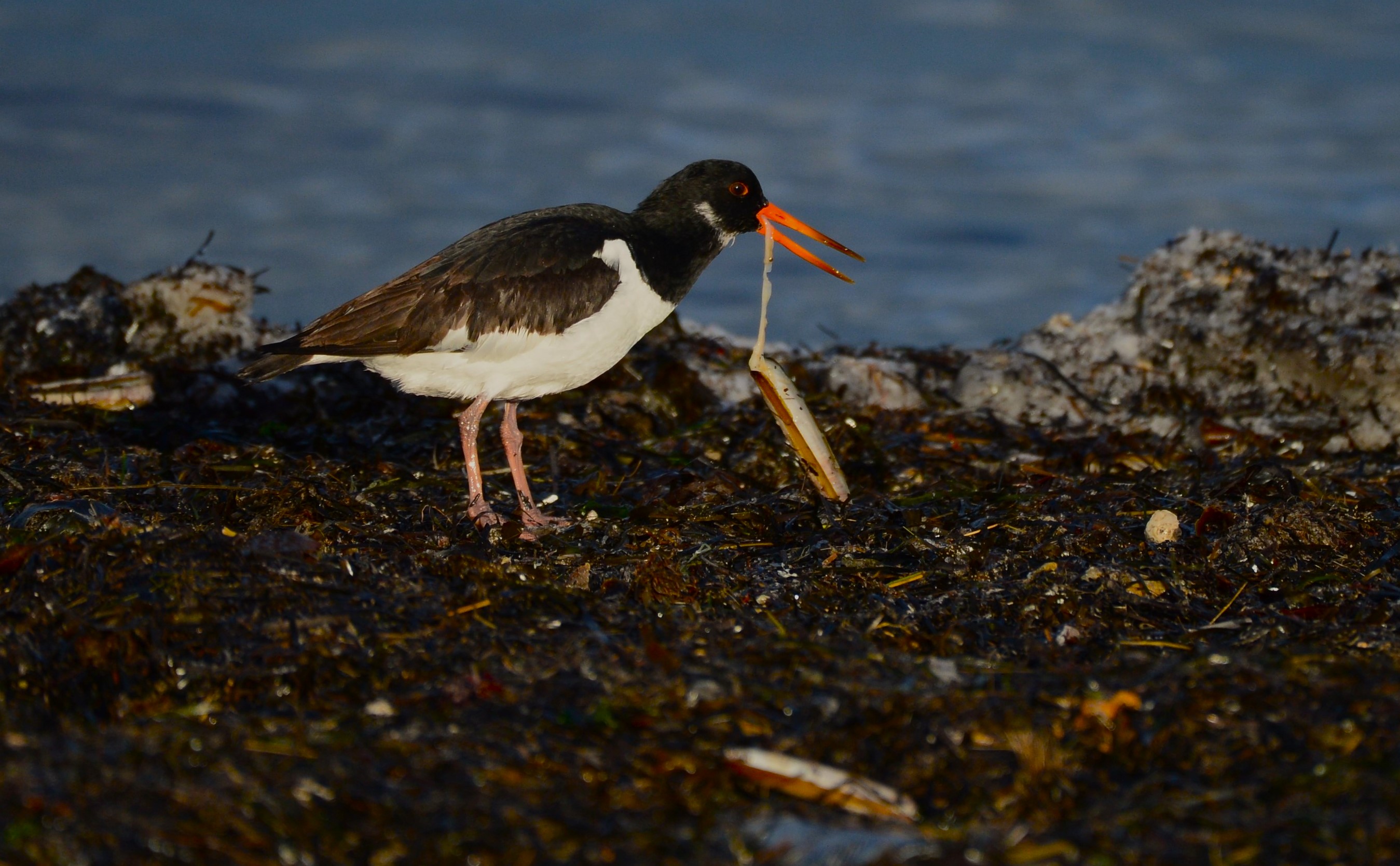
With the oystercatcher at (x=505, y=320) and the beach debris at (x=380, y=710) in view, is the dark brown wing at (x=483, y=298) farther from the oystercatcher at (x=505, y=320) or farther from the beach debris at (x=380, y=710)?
the beach debris at (x=380, y=710)

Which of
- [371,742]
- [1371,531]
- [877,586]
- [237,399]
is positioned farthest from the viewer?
[237,399]

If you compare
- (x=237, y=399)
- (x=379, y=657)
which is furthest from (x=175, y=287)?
(x=379, y=657)

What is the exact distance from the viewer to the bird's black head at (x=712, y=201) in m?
5.90

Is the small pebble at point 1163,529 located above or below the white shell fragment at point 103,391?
below

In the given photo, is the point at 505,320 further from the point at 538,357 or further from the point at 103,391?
the point at 103,391

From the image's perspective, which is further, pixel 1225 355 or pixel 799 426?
pixel 1225 355

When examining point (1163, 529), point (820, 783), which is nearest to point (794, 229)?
point (1163, 529)

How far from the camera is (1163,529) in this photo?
4555 millimetres

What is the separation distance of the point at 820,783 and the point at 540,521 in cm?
250

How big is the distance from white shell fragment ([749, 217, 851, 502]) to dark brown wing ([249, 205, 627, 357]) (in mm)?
731

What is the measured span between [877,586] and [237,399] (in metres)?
A: 3.75

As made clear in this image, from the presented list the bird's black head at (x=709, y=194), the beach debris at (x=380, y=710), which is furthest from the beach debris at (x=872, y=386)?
the beach debris at (x=380, y=710)

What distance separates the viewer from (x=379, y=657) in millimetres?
3324

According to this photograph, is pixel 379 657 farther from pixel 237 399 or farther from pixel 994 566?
pixel 237 399
